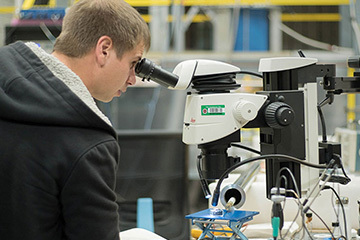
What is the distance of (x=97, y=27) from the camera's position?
990 mm

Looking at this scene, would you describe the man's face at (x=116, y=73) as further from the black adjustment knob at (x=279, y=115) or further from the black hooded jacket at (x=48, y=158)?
the black adjustment knob at (x=279, y=115)

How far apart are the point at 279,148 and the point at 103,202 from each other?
0.45 meters

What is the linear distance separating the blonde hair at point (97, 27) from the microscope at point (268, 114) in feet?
0.41

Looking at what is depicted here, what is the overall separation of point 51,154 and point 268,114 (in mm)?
495

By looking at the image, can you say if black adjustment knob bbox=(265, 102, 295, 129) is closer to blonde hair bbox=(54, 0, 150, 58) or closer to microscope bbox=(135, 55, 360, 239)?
microscope bbox=(135, 55, 360, 239)

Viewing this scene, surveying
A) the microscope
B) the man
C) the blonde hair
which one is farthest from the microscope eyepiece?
the man

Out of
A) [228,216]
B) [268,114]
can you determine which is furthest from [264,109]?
[228,216]

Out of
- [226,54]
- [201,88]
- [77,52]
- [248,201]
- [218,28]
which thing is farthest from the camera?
[218,28]

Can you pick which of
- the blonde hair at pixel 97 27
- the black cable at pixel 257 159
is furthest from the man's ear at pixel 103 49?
the black cable at pixel 257 159

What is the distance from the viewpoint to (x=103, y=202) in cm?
91

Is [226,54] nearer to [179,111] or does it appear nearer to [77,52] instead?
[179,111]

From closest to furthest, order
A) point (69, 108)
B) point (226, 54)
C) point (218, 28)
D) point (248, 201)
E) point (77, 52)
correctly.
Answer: point (69, 108) → point (77, 52) → point (248, 201) → point (226, 54) → point (218, 28)

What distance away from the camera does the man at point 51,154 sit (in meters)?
0.87

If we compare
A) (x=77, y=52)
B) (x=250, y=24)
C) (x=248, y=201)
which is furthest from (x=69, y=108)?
(x=250, y=24)
